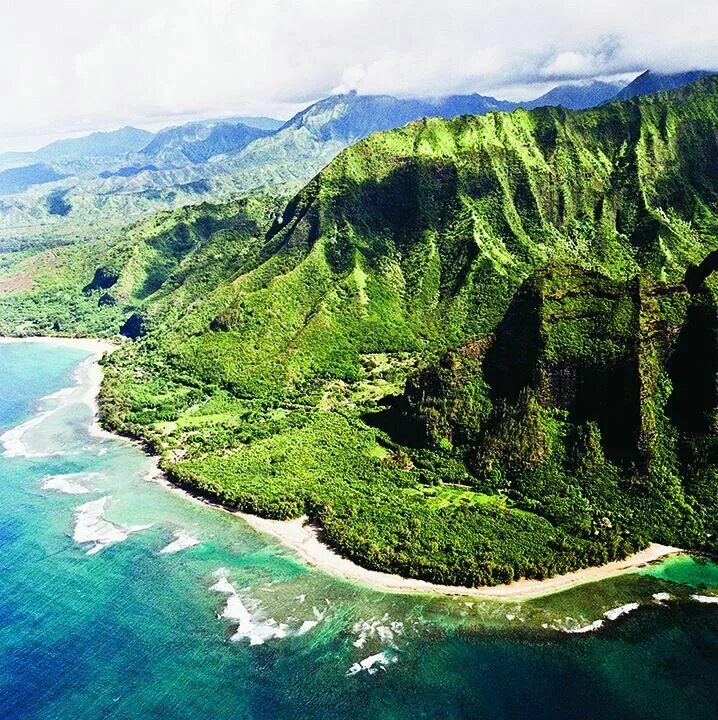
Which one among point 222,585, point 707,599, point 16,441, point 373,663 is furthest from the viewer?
point 16,441

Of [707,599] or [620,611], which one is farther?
[707,599]

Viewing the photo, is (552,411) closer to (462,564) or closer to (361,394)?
(462,564)

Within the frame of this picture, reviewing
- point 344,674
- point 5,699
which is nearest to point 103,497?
point 5,699

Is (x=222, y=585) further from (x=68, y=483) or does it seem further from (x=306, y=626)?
(x=68, y=483)

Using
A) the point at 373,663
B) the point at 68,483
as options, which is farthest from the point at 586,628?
the point at 68,483

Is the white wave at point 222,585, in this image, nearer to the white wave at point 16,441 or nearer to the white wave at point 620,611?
the white wave at point 620,611

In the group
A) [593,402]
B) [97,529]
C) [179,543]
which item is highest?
[593,402]

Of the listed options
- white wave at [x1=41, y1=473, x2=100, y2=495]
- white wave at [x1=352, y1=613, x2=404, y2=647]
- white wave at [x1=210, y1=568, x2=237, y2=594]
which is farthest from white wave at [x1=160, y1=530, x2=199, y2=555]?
white wave at [x1=352, y1=613, x2=404, y2=647]
